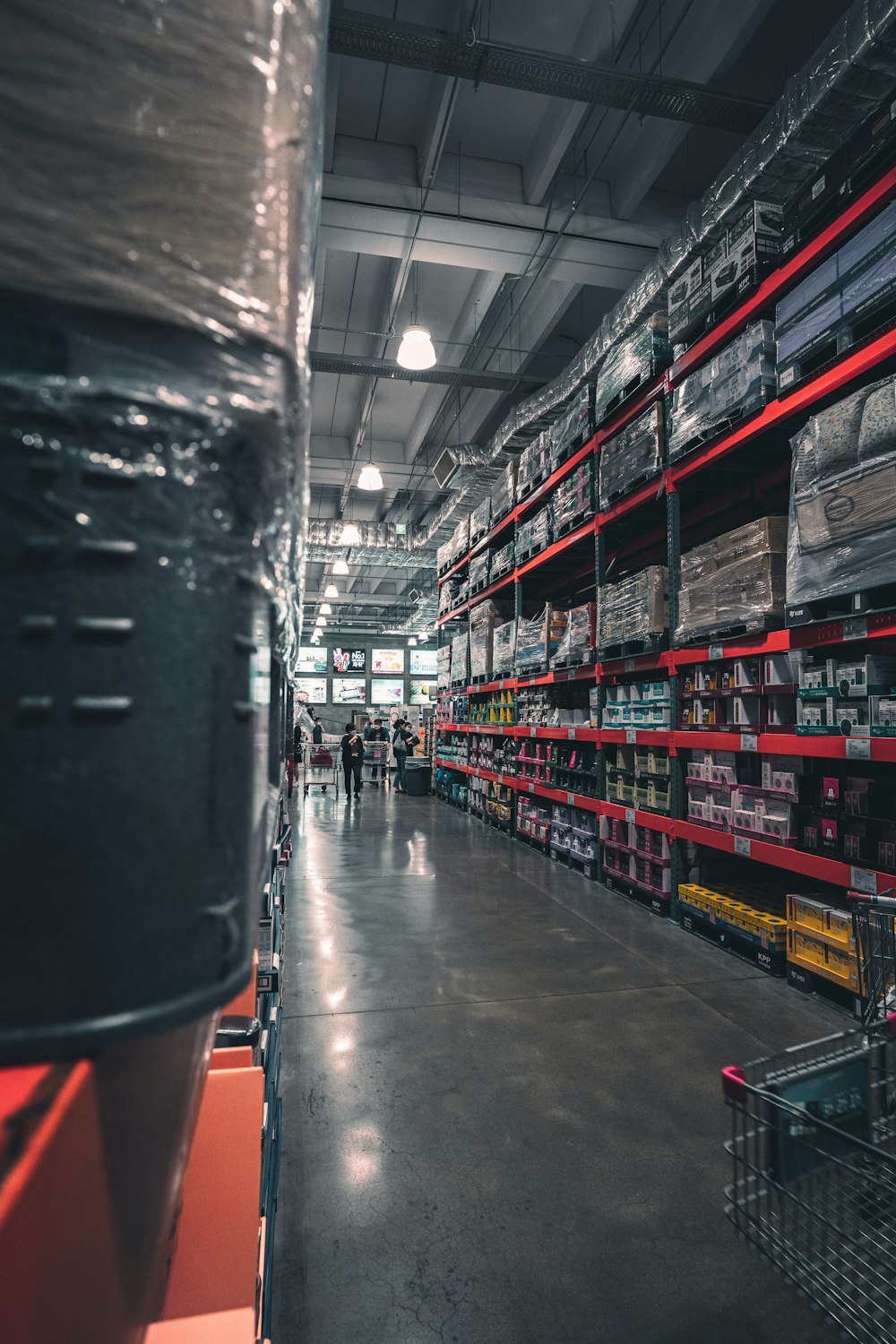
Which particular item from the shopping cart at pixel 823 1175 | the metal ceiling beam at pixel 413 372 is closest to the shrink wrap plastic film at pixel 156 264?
the shopping cart at pixel 823 1175

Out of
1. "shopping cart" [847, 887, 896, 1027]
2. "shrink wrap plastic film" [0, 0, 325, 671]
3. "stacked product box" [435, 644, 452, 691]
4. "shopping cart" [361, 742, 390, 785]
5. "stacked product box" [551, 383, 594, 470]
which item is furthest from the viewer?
"shopping cart" [361, 742, 390, 785]

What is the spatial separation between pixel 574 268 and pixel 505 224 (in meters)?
0.87

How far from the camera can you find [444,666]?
39.2 ft

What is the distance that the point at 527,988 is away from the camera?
3.65 m

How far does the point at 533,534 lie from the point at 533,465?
0.72m

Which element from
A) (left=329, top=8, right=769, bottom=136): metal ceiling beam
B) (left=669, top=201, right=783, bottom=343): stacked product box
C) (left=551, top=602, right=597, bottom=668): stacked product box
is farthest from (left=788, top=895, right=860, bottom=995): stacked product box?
(left=329, top=8, right=769, bottom=136): metal ceiling beam

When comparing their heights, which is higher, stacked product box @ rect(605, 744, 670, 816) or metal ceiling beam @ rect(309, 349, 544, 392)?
metal ceiling beam @ rect(309, 349, 544, 392)

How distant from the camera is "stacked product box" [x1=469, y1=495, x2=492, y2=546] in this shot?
9.10 metres

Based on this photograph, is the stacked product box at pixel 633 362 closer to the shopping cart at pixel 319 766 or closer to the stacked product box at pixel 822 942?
the stacked product box at pixel 822 942

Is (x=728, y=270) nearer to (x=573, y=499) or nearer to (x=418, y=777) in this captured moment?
(x=573, y=499)

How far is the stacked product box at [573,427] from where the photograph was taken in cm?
600

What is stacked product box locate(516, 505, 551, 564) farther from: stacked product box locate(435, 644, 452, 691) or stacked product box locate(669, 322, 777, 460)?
stacked product box locate(435, 644, 452, 691)

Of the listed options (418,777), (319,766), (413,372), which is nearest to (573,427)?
(413,372)

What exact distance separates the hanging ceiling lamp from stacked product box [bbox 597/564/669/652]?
242 centimetres
